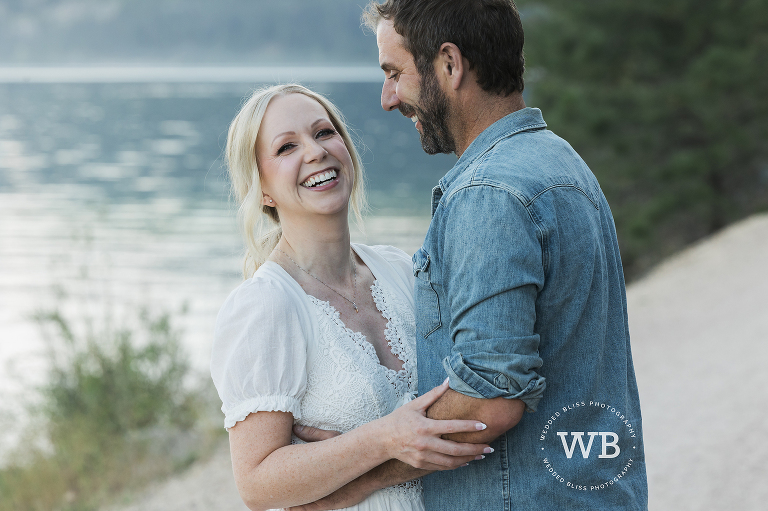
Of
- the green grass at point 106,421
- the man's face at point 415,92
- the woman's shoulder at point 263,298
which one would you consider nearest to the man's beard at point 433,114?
the man's face at point 415,92

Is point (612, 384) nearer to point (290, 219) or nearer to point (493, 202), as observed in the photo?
point (493, 202)

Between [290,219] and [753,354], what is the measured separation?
6.83 meters

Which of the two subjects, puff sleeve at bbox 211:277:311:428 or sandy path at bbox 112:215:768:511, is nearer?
puff sleeve at bbox 211:277:311:428

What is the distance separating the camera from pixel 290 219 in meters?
2.39

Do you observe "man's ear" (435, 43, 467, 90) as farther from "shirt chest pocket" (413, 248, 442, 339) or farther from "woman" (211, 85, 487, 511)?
"woman" (211, 85, 487, 511)

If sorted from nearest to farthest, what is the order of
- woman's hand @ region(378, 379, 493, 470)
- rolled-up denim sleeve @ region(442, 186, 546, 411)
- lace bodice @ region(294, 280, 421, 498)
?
rolled-up denim sleeve @ region(442, 186, 546, 411) < woman's hand @ region(378, 379, 493, 470) < lace bodice @ region(294, 280, 421, 498)

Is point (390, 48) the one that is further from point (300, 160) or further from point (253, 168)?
point (253, 168)

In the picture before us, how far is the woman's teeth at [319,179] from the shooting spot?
7.59 feet

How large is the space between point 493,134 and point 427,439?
726 millimetres

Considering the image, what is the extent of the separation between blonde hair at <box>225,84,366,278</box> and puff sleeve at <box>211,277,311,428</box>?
0.42 m

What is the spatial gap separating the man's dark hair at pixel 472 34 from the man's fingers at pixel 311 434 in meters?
0.98

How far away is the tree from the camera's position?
39.2 feet

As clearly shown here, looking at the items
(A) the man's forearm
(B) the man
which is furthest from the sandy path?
(A) the man's forearm

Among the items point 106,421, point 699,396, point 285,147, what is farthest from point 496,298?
point 699,396
